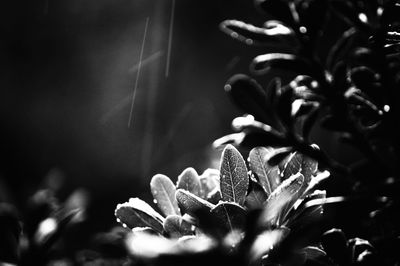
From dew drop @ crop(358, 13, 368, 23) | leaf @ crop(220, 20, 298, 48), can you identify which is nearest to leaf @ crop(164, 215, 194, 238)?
leaf @ crop(220, 20, 298, 48)

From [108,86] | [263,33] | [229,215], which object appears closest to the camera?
[229,215]

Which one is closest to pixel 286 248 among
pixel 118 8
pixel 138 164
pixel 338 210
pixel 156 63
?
pixel 338 210

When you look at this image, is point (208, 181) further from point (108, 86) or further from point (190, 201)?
point (108, 86)

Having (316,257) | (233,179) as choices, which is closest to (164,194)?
(233,179)

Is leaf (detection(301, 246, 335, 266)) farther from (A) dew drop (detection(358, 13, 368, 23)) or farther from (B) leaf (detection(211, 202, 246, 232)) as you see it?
(A) dew drop (detection(358, 13, 368, 23))

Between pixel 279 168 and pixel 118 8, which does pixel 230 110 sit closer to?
pixel 118 8
